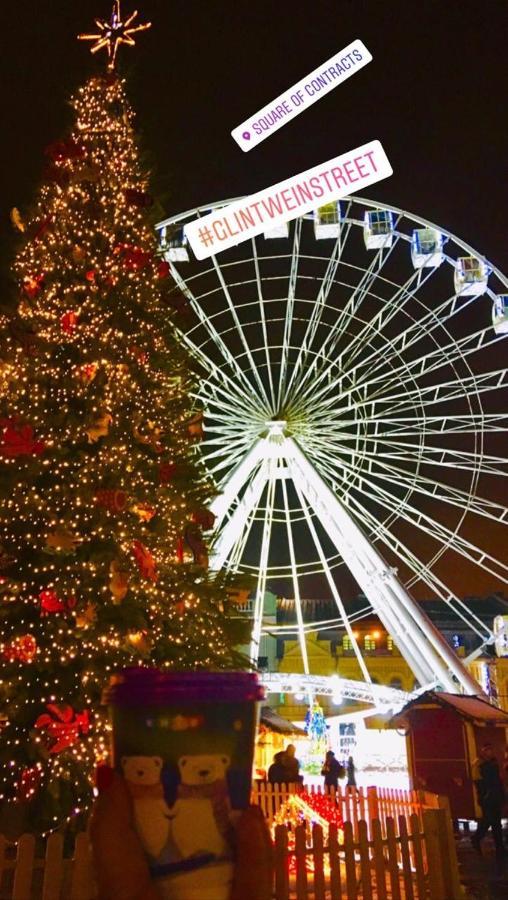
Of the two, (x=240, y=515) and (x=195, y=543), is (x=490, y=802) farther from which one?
(x=240, y=515)

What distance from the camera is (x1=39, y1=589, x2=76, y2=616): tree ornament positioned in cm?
592

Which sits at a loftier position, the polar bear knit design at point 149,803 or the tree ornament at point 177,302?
the tree ornament at point 177,302

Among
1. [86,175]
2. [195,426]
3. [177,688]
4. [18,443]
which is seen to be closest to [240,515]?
[195,426]

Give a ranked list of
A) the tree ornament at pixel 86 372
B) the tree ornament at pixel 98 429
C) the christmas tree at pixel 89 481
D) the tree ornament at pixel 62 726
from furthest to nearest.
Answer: the tree ornament at pixel 86 372 < the tree ornament at pixel 98 429 < the christmas tree at pixel 89 481 < the tree ornament at pixel 62 726

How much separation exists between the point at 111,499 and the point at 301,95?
261 inches

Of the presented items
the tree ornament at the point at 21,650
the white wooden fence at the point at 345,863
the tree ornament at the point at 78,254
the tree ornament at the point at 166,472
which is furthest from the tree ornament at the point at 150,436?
the white wooden fence at the point at 345,863

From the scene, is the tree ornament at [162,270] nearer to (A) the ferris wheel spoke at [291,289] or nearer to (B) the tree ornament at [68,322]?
(B) the tree ornament at [68,322]

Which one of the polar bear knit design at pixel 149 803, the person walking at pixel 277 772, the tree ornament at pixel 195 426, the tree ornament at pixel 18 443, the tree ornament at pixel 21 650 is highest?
the tree ornament at pixel 195 426

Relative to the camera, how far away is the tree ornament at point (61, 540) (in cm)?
598

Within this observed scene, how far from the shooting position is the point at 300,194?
11469 millimetres

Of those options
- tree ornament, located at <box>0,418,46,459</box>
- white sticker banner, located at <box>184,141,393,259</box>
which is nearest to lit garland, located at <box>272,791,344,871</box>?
tree ornament, located at <box>0,418,46,459</box>

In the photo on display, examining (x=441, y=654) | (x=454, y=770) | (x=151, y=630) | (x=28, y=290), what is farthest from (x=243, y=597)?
(x=441, y=654)

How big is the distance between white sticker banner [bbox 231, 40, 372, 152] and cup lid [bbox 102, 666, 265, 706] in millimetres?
8670

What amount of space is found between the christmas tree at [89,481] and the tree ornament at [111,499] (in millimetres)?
Answer: 12
